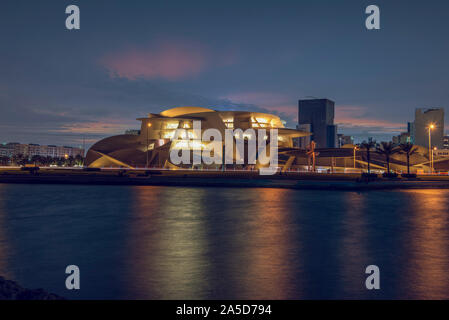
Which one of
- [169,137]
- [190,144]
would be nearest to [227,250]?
[190,144]

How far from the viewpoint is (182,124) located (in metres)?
93.8

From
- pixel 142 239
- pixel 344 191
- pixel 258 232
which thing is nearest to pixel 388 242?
pixel 258 232

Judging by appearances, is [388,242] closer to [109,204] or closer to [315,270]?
[315,270]

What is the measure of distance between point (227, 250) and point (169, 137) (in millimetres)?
84218

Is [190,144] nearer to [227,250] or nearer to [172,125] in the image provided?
[172,125]

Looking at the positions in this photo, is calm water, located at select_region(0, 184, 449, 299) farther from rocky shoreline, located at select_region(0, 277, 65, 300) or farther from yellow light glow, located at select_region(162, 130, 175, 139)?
yellow light glow, located at select_region(162, 130, 175, 139)

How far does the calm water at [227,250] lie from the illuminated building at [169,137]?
199 feet

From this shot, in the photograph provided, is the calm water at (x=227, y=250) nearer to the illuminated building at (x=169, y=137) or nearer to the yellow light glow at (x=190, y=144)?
the illuminated building at (x=169, y=137)

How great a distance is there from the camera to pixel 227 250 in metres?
11.4

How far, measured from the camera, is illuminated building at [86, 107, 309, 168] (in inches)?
3236

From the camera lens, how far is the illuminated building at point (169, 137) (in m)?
82.2

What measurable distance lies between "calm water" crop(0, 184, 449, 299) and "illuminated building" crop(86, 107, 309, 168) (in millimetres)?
60670

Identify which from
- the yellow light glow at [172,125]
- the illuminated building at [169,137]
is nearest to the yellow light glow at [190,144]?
the illuminated building at [169,137]

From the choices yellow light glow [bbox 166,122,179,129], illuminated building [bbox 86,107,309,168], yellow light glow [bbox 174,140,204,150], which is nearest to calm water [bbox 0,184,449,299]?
illuminated building [bbox 86,107,309,168]
